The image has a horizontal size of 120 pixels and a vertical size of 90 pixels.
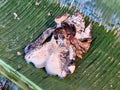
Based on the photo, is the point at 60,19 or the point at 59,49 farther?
the point at 60,19

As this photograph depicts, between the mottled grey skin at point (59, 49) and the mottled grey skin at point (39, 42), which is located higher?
the mottled grey skin at point (39, 42)

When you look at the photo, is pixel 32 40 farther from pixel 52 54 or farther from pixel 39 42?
pixel 52 54

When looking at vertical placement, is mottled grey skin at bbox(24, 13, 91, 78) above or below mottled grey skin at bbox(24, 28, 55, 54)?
below

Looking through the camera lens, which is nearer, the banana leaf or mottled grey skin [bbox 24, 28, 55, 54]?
the banana leaf

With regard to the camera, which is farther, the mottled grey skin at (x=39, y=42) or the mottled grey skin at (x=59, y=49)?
the mottled grey skin at (x=39, y=42)

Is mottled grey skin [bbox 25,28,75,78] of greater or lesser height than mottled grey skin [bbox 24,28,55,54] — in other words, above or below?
below

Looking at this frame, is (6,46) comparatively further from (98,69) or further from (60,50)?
(98,69)

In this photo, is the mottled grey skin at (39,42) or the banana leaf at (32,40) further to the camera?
the mottled grey skin at (39,42)

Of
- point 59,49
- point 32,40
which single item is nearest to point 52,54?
point 59,49

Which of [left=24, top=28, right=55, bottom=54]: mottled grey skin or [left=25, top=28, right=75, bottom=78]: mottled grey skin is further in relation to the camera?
[left=24, top=28, right=55, bottom=54]: mottled grey skin
